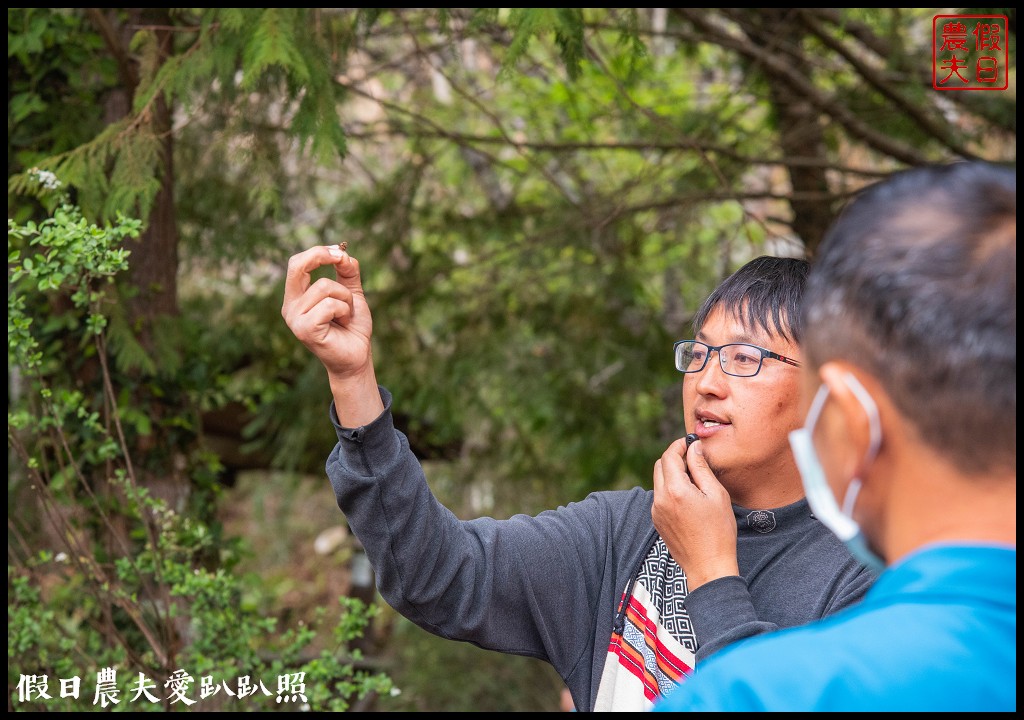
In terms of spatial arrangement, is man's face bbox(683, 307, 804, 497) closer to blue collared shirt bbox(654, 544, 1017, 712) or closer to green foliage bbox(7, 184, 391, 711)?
blue collared shirt bbox(654, 544, 1017, 712)

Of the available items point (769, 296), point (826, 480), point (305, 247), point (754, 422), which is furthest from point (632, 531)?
point (305, 247)

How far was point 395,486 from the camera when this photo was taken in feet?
5.78

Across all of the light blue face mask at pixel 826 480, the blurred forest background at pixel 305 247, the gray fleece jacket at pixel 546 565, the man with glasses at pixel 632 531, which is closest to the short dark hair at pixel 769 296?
the man with glasses at pixel 632 531

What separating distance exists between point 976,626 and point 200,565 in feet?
10.9

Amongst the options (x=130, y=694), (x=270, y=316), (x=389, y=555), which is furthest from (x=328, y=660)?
(x=270, y=316)

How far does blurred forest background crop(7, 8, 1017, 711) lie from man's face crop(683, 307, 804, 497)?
4.29 feet

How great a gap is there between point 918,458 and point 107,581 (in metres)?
3.11

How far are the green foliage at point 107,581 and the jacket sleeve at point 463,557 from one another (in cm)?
142

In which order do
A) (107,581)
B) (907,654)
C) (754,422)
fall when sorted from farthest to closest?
(107,581), (754,422), (907,654)

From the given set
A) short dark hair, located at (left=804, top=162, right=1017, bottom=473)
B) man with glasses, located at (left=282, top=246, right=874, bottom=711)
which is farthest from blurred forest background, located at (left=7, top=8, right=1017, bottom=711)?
short dark hair, located at (left=804, top=162, right=1017, bottom=473)

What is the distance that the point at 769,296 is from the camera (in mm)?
1902

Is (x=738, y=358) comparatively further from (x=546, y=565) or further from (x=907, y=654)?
(x=907, y=654)

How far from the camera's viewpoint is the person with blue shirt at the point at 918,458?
0.84 meters

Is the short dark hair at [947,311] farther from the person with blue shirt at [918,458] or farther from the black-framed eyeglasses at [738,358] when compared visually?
the black-framed eyeglasses at [738,358]
